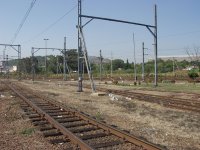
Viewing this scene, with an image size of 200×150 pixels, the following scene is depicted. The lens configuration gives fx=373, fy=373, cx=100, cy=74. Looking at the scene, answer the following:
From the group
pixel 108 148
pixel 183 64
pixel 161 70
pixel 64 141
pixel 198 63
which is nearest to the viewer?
pixel 108 148

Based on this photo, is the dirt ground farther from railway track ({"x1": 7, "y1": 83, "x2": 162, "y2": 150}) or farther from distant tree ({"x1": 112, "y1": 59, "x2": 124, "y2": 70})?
distant tree ({"x1": 112, "y1": 59, "x2": 124, "y2": 70})

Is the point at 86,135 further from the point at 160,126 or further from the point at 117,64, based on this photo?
the point at 117,64

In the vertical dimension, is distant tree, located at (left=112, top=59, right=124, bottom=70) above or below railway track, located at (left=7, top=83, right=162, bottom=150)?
above

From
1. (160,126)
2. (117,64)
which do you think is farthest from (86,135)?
(117,64)

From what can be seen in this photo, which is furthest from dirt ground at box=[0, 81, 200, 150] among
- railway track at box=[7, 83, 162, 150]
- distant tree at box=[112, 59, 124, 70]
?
distant tree at box=[112, 59, 124, 70]

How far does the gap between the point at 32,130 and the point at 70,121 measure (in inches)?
79.5

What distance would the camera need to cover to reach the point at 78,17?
97.0ft

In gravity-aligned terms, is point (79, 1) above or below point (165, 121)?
above

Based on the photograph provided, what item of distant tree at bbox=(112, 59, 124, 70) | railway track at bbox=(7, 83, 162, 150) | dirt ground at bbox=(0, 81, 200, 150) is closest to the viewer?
railway track at bbox=(7, 83, 162, 150)

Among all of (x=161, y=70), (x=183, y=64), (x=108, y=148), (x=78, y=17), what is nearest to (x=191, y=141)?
(x=108, y=148)

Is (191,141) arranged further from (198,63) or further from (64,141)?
(198,63)

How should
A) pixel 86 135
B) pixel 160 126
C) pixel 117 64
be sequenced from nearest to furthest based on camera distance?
pixel 86 135, pixel 160 126, pixel 117 64

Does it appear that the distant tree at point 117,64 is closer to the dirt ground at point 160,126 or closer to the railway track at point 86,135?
the dirt ground at point 160,126

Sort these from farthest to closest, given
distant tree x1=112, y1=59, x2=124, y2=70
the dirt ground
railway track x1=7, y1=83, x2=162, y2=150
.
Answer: distant tree x1=112, y1=59, x2=124, y2=70 → the dirt ground → railway track x1=7, y1=83, x2=162, y2=150
